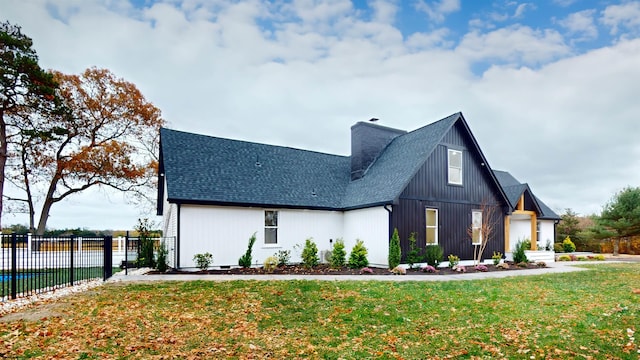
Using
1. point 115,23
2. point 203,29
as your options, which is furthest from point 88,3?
point 203,29

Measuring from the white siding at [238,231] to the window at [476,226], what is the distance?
6690 mm

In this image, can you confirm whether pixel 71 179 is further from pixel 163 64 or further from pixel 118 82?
pixel 163 64

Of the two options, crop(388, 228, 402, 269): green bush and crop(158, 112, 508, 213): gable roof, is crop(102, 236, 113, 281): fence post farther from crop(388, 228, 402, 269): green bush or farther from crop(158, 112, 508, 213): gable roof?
crop(388, 228, 402, 269): green bush

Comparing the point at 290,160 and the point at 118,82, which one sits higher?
the point at 118,82

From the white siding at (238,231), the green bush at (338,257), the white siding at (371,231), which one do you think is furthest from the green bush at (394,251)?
the white siding at (238,231)

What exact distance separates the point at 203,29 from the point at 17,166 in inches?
737

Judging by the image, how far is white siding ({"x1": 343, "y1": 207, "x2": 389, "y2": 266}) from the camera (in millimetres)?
15039

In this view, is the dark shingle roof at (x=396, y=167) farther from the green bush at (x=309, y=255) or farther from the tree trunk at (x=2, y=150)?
the tree trunk at (x=2, y=150)

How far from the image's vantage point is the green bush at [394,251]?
14273 millimetres

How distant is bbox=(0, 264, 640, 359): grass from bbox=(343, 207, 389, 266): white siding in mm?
4860

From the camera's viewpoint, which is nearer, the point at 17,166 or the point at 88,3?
the point at 88,3

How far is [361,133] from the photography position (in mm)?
19406

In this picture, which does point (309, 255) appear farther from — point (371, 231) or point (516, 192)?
point (516, 192)

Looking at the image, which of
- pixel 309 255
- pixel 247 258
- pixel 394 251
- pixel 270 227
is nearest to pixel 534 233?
pixel 394 251
